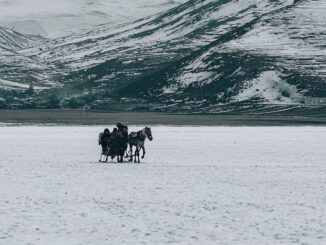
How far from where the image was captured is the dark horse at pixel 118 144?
43406mm

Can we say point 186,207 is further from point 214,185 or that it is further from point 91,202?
point 214,185

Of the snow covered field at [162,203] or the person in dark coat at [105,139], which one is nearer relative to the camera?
the snow covered field at [162,203]

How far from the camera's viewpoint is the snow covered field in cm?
1930

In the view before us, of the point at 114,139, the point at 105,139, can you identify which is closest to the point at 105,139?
the point at 105,139

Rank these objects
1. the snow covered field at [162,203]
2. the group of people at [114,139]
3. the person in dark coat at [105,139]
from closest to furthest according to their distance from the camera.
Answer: the snow covered field at [162,203] < the group of people at [114,139] < the person in dark coat at [105,139]

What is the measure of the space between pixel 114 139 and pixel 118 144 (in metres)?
1.13

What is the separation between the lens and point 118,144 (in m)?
44.8

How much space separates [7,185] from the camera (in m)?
30.5

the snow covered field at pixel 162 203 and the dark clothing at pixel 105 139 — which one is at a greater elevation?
the dark clothing at pixel 105 139

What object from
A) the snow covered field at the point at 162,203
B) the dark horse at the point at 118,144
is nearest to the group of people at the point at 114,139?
the dark horse at the point at 118,144

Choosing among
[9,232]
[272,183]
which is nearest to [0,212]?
[9,232]

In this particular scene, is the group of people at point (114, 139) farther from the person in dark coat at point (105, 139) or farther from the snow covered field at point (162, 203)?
the snow covered field at point (162, 203)

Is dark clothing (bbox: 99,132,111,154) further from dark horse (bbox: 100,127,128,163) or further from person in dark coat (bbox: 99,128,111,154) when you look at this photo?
dark horse (bbox: 100,127,128,163)

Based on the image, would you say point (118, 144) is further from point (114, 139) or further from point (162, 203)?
point (162, 203)
